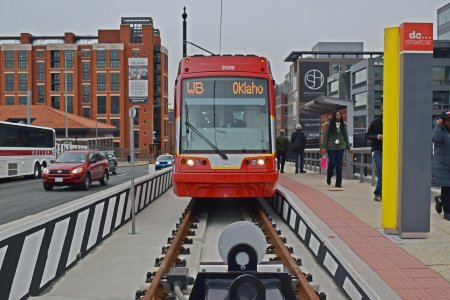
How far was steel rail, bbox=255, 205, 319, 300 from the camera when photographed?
550 cm

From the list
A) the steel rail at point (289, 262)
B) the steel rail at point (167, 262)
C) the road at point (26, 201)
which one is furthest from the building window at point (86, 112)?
the steel rail at point (289, 262)

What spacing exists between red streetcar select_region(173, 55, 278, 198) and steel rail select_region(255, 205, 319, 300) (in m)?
1.10

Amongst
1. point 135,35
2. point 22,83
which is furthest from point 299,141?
point 22,83

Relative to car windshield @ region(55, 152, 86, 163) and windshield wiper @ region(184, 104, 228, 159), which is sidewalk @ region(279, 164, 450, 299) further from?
car windshield @ region(55, 152, 86, 163)

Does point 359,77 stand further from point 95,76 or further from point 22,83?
point 22,83

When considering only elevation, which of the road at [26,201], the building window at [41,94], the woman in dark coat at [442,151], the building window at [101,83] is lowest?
the road at [26,201]

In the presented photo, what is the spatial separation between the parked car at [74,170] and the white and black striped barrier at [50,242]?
1212cm

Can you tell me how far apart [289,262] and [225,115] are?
559 cm

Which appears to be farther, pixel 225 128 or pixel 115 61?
pixel 115 61

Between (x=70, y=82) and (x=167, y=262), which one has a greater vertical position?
(x=70, y=82)

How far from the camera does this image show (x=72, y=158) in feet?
77.3

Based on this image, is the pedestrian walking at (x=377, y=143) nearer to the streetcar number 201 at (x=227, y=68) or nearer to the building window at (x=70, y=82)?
the streetcar number 201 at (x=227, y=68)

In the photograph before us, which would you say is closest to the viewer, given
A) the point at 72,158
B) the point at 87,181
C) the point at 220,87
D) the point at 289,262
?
the point at 289,262

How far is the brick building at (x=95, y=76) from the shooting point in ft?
336
